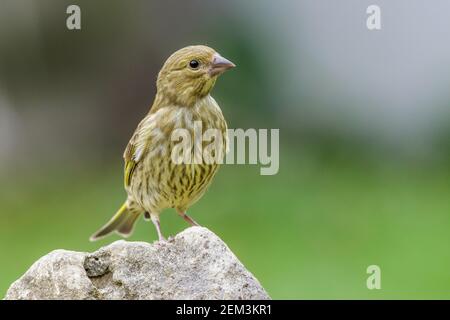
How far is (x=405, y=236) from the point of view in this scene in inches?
319

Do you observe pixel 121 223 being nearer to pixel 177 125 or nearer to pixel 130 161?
pixel 130 161

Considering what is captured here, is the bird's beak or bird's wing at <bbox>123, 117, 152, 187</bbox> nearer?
the bird's beak

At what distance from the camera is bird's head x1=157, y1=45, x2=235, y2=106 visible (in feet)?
16.2

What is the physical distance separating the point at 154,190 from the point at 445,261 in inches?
129

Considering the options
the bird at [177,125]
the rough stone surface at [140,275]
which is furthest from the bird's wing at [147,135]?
the rough stone surface at [140,275]

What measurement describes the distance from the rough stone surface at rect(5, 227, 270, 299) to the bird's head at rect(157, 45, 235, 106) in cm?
121

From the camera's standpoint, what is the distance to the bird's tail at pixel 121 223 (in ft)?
19.3

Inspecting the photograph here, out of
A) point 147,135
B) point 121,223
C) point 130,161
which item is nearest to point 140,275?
point 147,135

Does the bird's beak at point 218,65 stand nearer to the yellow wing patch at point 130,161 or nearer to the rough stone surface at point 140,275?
the yellow wing patch at point 130,161

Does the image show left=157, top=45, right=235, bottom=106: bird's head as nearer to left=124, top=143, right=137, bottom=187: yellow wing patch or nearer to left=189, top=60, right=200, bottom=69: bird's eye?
left=189, top=60, right=200, bottom=69: bird's eye

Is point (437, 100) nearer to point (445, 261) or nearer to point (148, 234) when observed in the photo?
point (445, 261)

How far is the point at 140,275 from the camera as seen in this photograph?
3.87 meters

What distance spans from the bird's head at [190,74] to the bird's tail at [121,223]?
3.37 ft

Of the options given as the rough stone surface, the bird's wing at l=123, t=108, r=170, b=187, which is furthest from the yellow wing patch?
the rough stone surface
